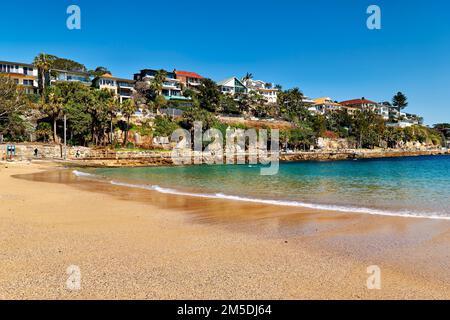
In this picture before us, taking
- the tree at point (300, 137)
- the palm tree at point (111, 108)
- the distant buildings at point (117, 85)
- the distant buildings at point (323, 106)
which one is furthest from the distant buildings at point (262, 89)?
the palm tree at point (111, 108)

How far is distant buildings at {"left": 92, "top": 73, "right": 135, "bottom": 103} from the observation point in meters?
88.9

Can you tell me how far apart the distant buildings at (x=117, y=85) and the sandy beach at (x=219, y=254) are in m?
82.8

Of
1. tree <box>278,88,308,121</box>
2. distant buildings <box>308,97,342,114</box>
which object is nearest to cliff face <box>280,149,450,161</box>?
tree <box>278,88,308,121</box>

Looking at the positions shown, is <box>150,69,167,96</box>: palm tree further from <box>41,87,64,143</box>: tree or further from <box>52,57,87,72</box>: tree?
<box>41,87,64,143</box>: tree

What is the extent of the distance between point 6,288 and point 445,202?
56.8ft

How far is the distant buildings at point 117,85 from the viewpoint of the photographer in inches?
3500

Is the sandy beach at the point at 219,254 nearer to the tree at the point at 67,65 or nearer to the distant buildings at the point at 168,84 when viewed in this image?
the distant buildings at the point at 168,84

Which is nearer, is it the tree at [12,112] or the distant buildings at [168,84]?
the tree at [12,112]

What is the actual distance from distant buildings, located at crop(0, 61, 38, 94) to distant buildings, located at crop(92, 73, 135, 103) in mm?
14707

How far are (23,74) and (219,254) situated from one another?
90.1m

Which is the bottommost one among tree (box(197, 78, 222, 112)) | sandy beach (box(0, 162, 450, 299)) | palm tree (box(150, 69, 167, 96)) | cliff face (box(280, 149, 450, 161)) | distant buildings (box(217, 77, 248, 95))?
sandy beach (box(0, 162, 450, 299))

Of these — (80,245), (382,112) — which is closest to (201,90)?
(80,245)

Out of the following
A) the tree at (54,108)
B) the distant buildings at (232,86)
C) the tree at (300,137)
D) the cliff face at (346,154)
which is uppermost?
the distant buildings at (232,86)
